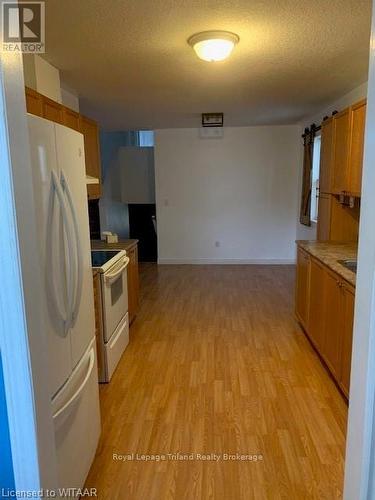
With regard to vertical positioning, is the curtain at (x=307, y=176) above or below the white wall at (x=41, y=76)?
below

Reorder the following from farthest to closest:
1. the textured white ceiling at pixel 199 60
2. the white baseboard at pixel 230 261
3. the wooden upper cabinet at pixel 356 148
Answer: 1. the white baseboard at pixel 230 261
2. the wooden upper cabinet at pixel 356 148
3. the textured white ceiling at pixel 199 60

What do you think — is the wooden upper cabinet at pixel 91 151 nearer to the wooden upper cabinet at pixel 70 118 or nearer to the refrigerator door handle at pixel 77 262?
the wooden upper cabinet at pixel 70 118

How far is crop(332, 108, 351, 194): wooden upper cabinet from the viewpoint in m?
3.33

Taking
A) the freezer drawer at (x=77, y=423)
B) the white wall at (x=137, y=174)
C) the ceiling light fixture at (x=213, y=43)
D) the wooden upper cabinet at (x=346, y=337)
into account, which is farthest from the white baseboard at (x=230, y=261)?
the freezer drawer at (x=77, y=423)

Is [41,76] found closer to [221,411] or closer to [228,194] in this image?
[221,411]

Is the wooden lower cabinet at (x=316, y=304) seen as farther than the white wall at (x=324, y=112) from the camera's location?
No

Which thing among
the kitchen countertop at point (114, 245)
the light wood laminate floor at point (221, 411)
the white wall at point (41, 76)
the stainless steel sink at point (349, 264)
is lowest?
the light wood laminate floor at point (221, 411)

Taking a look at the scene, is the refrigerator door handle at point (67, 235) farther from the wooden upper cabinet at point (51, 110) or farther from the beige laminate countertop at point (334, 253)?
the beige laminate countertop at point (334, 253)

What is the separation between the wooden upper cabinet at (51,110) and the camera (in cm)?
253

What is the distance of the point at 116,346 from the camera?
302cm

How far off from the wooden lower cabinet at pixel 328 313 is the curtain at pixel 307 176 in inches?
83.0

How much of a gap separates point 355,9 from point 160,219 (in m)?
4.98

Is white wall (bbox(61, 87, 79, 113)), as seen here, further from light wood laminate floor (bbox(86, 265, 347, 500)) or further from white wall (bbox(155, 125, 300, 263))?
white wall (bbox(155, 125, 300, 263))

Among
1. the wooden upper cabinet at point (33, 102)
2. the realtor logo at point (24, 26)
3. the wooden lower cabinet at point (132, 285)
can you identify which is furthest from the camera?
the wooden lower cabinet at point (132, 285)
